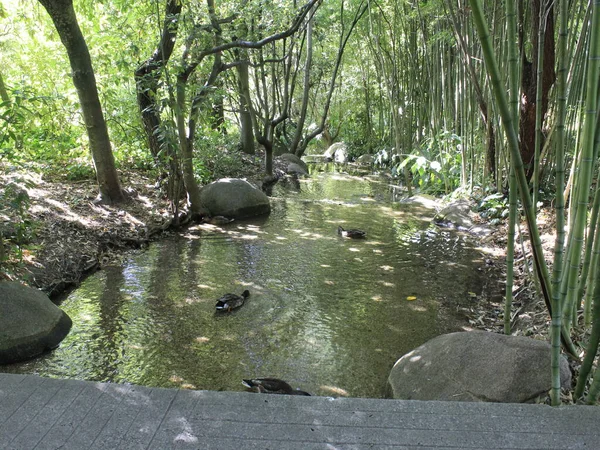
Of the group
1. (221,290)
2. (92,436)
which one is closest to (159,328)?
(221,290)

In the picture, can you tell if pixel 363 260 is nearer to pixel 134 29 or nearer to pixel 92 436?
pixel 92 436

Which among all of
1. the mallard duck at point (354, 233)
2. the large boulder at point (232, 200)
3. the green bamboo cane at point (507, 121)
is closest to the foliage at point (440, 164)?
the mallard duck at point (354, 233)

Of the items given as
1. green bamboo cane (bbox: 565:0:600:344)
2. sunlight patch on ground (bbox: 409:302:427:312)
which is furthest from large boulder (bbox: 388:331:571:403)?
sunlight patch on ground (bbox: 409:302:427:312)

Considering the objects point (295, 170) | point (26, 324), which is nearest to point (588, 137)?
point (26, 324)

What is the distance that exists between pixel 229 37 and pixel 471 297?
4646 millimetres

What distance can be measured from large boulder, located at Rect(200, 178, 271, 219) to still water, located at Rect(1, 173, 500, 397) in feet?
1.74

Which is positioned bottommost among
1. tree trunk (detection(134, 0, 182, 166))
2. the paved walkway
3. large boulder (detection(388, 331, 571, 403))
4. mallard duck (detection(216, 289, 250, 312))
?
mallard duck (detection(216, 289, 250, 312))

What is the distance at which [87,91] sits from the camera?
530 cm

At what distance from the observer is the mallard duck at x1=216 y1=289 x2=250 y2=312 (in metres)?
3.63

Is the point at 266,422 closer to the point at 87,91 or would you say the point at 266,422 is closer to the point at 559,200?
the point at 559,200

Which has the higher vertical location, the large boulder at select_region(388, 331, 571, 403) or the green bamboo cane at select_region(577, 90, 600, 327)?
the green bamboo cane at select_region(577, 90, 600, 327)

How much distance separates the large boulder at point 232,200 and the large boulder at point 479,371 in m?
4.50

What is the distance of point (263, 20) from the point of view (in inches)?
306

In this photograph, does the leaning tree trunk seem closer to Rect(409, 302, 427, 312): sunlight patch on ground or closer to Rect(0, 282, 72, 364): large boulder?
Rect(0, 282, 72, 364): large boulder
